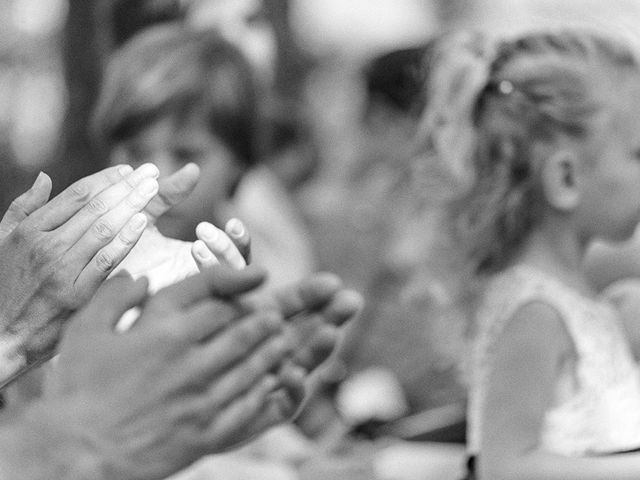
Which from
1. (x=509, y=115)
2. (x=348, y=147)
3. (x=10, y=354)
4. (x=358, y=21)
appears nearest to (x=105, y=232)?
(x=10, y=354)

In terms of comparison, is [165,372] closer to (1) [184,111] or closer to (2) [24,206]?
(2) [24,206]

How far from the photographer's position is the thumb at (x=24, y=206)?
101 centimetres

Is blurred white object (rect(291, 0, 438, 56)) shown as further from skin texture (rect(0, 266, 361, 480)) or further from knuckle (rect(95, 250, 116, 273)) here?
skin texture (rect(0, 266, 361, 480))

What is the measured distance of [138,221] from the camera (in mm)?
962

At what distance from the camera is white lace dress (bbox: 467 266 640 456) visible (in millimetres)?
1624

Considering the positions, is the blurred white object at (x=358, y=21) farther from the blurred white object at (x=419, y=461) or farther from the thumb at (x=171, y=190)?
the thumb at (x=171, y=190)

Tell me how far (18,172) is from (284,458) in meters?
0.90

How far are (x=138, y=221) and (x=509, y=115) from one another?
98cm

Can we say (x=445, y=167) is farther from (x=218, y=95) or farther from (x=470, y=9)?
(x=470, y=9)

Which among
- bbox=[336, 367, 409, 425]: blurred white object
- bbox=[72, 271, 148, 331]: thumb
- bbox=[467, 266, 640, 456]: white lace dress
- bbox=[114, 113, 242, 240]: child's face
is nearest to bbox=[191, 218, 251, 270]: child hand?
bbox=[72, 271, 148, 331]: thumb

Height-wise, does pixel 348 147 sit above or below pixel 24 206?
above

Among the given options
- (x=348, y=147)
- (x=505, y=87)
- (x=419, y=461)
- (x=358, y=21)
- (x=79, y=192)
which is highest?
(x=358, y=21)

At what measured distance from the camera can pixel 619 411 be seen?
1660 millimetres

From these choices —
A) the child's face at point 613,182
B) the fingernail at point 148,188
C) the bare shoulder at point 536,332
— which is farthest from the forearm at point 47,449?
the child's face at point 613,182
